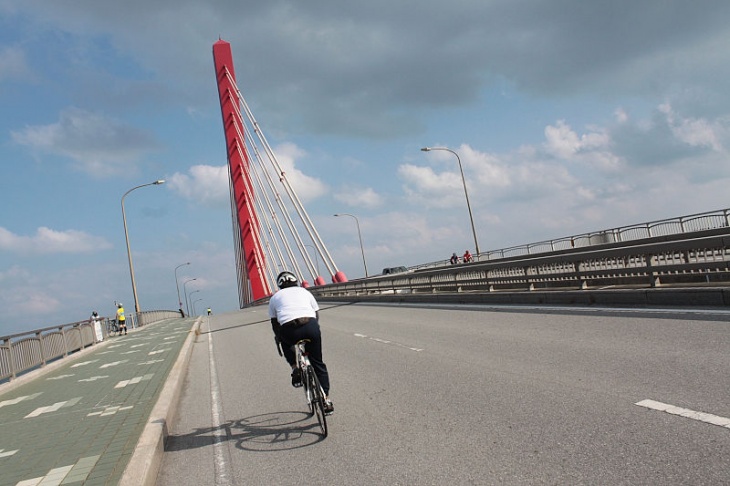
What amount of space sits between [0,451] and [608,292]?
1205 centimetres

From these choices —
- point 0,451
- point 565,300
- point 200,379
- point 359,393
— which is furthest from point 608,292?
point 0,451

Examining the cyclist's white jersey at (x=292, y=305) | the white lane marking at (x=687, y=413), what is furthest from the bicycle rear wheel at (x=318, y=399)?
the white lane marking at (x=687, y=413)

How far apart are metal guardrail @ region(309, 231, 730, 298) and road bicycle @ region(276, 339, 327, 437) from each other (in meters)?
8.42

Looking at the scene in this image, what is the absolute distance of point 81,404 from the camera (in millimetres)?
9977

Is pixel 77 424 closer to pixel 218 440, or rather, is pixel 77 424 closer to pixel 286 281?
pixel 218 440

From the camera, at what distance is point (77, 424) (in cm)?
811

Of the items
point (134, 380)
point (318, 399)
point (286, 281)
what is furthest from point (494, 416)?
point (134, 380)

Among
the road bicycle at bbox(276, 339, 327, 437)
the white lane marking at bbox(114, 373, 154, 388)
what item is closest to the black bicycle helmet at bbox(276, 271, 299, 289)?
the road bicycle at bbox(276, 339, 327, 437)

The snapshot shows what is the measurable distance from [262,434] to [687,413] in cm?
423

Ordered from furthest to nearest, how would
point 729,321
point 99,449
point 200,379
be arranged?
point 200,379, point 729,321, point 99,449

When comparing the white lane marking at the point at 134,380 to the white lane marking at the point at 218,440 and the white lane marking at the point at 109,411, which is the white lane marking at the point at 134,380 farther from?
the white lane marking at the point at 109,411

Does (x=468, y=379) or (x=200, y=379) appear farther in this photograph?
(x=200, y=379)

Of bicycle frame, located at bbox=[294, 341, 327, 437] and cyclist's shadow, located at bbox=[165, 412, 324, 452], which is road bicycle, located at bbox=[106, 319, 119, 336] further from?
bicycle frame, located at bbox=[294, 341, 327, 437]

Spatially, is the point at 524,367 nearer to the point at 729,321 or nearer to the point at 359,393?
the point at 359,393
